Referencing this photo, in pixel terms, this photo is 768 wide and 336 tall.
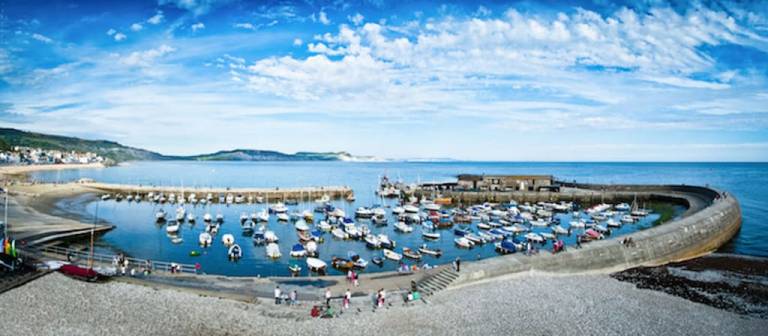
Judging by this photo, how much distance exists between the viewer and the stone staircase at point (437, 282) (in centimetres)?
2427

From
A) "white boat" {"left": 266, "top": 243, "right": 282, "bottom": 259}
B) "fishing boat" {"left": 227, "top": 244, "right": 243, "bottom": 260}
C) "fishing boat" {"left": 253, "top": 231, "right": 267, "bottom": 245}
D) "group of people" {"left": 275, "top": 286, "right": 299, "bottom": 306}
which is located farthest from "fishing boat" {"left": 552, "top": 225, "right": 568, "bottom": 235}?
"group of people" {"left": 275, "top": 286, "right": 299, "bottom": 306}

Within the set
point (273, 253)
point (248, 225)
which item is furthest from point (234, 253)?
point (248, 225)

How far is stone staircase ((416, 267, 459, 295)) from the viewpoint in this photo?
24266 mm

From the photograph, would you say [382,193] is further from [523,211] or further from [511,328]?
[511,328]

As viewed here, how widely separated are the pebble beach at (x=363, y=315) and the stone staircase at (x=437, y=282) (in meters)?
0.53

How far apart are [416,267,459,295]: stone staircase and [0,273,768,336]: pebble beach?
21.1 inches

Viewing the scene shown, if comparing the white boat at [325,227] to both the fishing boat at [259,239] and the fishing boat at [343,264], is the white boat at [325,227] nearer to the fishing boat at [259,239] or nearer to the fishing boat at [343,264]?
the fishing boat at [259,239]

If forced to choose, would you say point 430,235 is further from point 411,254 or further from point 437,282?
point 437,282

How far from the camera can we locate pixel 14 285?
22141mm

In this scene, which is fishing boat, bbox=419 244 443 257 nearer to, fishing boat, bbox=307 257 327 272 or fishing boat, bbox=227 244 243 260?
fishing boat, bbox=307 257 327 272

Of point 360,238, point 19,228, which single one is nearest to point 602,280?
point 360,238

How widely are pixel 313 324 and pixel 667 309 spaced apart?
57.4 feet

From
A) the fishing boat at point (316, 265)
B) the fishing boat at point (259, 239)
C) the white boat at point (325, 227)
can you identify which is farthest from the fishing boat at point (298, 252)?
the white boat at point (325, 227)

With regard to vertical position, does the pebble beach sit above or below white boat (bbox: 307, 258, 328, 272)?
above
